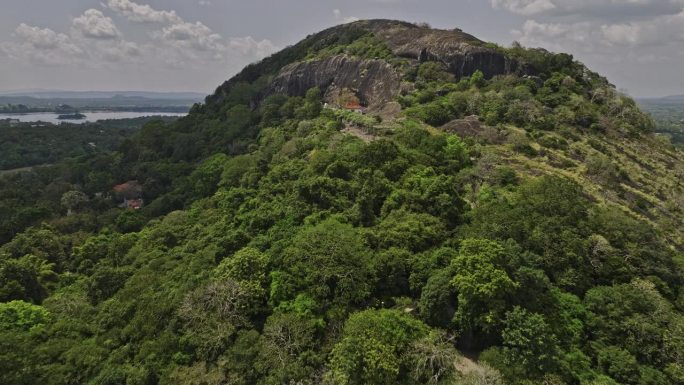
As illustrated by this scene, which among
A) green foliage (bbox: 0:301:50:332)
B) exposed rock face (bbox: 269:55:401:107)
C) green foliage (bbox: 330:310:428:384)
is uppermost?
exposed rock face (bbox: 269:55:401:107)

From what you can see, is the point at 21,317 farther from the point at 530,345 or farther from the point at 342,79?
the point at 342,79

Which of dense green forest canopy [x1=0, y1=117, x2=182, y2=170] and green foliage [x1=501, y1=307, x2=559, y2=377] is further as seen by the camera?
dense green forest canopy [x1=0, y1=117, x2=182, y2=170]

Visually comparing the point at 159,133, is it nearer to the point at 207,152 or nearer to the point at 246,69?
the point at 207,152

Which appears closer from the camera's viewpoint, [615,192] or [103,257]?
[615,192]

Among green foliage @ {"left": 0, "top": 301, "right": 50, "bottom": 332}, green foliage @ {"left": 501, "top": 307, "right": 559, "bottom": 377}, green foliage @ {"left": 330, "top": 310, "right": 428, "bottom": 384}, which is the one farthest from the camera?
green foliage @ {"left": 0, "top": 301, "right": 50, "bottom": 332}

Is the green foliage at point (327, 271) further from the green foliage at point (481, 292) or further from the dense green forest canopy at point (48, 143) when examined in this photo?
the dense green forest canopy at point (48, 143)

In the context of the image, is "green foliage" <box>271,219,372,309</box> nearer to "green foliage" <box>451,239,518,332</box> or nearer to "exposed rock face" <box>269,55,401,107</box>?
"green foliage" <box>451,239,518,332</box>

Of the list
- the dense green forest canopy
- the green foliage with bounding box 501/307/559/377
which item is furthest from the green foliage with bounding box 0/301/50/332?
the dense green forest canopy

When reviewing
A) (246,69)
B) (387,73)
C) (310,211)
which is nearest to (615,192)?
(310,211)
